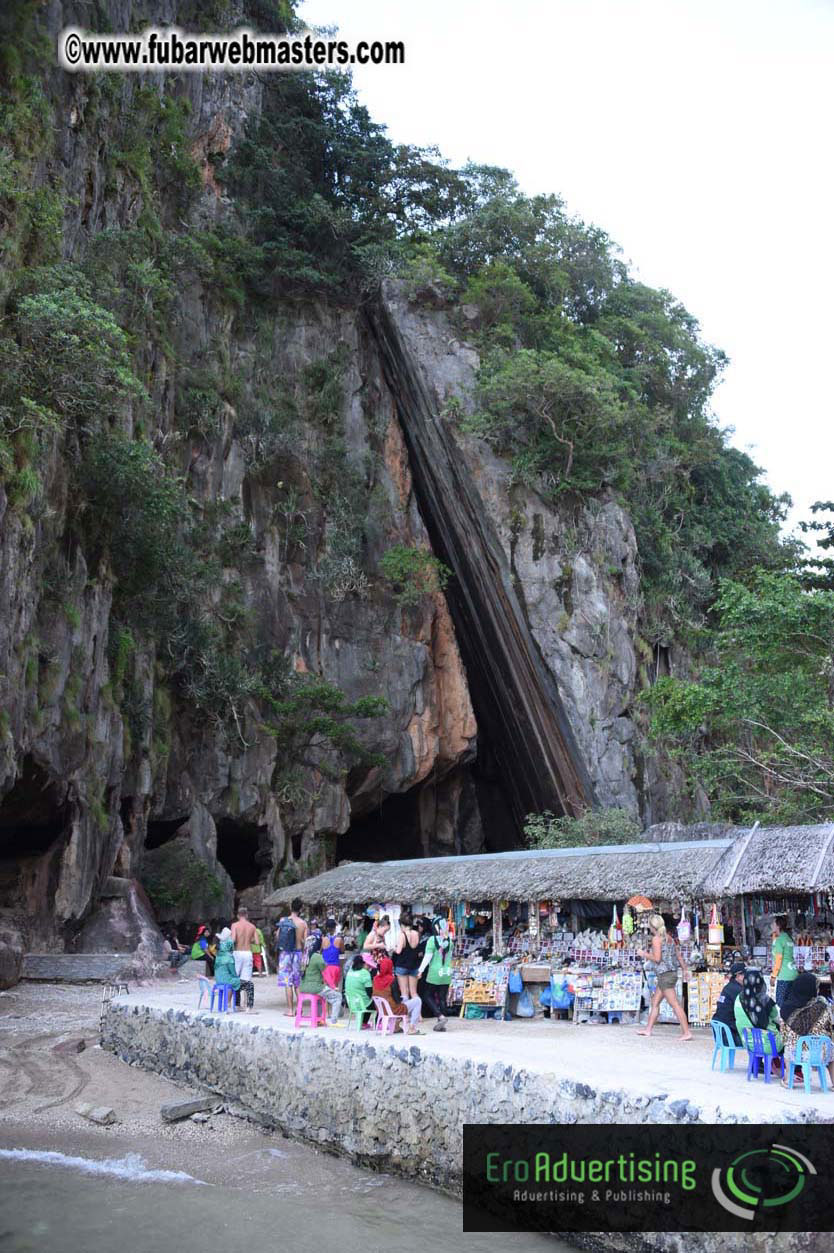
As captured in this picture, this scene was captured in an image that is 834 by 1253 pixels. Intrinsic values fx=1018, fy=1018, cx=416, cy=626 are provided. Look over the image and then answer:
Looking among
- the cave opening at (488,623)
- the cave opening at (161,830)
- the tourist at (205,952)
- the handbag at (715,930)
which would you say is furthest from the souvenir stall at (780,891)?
the cave opening at (161,830)

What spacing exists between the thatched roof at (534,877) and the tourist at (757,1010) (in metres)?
4.44

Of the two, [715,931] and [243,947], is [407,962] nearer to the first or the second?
[243,947]

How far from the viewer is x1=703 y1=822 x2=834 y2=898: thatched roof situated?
1289 centimetres

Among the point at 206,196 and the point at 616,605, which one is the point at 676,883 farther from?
the point at 206,196

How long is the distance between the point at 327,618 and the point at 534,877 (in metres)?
17.3

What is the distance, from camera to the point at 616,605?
30562 millimetres

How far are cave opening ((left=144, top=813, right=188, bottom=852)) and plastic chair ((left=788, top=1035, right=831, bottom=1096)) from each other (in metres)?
20.0

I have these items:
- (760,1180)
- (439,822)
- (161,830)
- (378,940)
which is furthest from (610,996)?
(439,822)

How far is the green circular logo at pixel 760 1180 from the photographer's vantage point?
6785 millimetres

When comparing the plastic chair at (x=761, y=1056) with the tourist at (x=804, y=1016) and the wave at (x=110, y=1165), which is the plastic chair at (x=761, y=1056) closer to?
the tourist at (x=804, y=1016)

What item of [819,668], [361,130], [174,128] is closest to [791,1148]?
[819,668]

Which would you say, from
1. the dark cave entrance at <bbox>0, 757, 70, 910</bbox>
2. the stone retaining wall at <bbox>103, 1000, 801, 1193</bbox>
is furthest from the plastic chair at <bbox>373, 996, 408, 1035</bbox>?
the dark cave entrance at <bbox>0, 757, 70, 910</bbox>

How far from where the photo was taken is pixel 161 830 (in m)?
26.6

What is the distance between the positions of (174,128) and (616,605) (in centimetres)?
1819
